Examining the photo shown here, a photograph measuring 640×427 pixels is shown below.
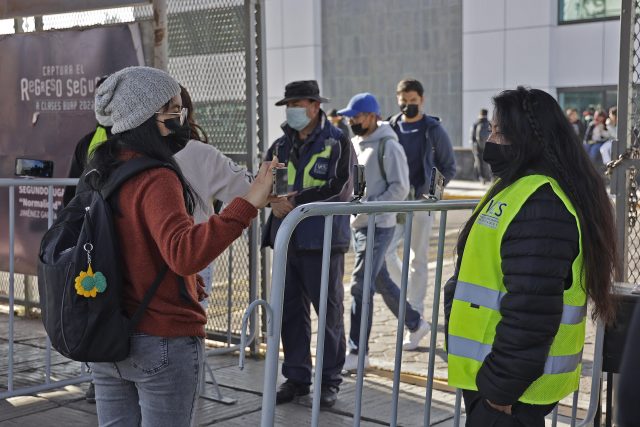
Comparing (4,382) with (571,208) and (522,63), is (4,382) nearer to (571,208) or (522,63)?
(571,208)

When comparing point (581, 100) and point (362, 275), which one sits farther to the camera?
point (581, 100)

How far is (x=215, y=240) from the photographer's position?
121 inches

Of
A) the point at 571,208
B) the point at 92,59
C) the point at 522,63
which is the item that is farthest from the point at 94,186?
the point at 522,63

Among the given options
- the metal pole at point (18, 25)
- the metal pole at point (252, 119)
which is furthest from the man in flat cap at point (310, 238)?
the metal pole at point (18, 25)

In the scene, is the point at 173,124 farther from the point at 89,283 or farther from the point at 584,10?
the point at 584,10

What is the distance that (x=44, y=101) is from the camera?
7.81 meters

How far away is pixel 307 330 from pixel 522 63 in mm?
21119

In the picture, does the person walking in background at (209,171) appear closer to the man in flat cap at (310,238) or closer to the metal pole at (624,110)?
the man in flat cap at (310,238)

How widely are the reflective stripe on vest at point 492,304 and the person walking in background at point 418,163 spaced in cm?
438

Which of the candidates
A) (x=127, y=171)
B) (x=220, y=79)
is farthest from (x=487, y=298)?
(x=220, y=79)

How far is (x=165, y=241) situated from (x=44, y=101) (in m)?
5.17

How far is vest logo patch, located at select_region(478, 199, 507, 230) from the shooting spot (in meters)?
3.20

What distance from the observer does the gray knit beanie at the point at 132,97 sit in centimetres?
320

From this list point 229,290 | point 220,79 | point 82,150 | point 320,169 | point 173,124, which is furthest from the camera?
point 220,79
